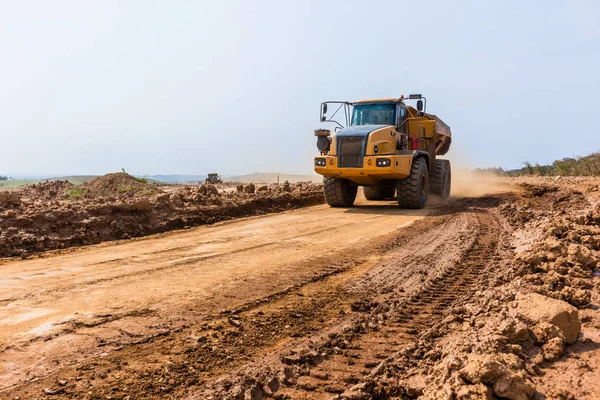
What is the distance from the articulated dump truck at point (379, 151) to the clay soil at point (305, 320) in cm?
446

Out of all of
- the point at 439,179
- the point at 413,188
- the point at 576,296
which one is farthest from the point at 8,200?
the point at 439,179

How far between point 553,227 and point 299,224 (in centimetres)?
442

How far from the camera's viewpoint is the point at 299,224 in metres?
9.45

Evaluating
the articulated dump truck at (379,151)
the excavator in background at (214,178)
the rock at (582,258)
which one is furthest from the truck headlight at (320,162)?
the excavator in background at (214,178)

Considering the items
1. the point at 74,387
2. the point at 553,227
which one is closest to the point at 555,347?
the point at 74,387

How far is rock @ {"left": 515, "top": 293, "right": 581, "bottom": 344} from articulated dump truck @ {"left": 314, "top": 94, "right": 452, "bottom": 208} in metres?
7.81

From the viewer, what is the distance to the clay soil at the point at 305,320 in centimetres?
280

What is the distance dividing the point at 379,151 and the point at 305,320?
8.20 meters

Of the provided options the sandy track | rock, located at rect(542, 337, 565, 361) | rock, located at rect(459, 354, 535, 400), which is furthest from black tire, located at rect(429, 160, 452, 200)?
rock, located at rect(459, 354, 535, 400)

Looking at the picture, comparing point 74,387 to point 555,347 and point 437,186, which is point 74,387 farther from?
point 437,186

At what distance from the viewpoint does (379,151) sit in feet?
38.2

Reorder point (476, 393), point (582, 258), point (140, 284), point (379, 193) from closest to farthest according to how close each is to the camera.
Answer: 1. point (476, 393)
2. point (140, 284)
3. point (582, 258)
4. point (379, 193)

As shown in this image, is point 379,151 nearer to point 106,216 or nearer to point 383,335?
point 106,216

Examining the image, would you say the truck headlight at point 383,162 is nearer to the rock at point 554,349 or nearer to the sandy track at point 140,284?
the sandy track at point 140,284
